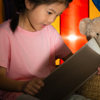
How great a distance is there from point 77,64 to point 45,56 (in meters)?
0.24

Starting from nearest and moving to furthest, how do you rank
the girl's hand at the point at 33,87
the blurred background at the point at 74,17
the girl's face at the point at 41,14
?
the girl's hand at the point at 33,87
the girl's face at the point at 41,14
the blurred background at the point at 74,17

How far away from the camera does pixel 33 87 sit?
44 cm

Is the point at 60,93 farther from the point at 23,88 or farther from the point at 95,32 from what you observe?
the point at 95,32

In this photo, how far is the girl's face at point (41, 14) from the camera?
54 cm

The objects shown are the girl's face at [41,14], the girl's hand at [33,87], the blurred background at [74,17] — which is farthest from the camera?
the blurred background at [74,17]

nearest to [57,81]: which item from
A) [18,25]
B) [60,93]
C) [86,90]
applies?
[60,93]

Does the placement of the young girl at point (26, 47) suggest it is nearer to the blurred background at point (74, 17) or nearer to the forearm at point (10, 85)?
the forearm at point (10, 85)

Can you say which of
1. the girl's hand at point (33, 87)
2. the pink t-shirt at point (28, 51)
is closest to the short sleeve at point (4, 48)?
the pink t-shirt at point (28, 51)

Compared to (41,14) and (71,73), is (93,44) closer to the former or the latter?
(71,73)

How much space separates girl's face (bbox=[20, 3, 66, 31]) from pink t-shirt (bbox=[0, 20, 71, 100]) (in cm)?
5

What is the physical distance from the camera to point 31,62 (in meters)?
0.61

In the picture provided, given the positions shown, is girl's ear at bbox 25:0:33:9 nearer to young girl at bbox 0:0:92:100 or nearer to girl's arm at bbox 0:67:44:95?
young girl at bbox 0:0:92:100

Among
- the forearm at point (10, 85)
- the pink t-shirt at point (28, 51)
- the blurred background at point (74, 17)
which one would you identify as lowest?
the forearm at point (10, 85)

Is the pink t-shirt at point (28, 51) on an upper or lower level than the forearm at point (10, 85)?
upper
